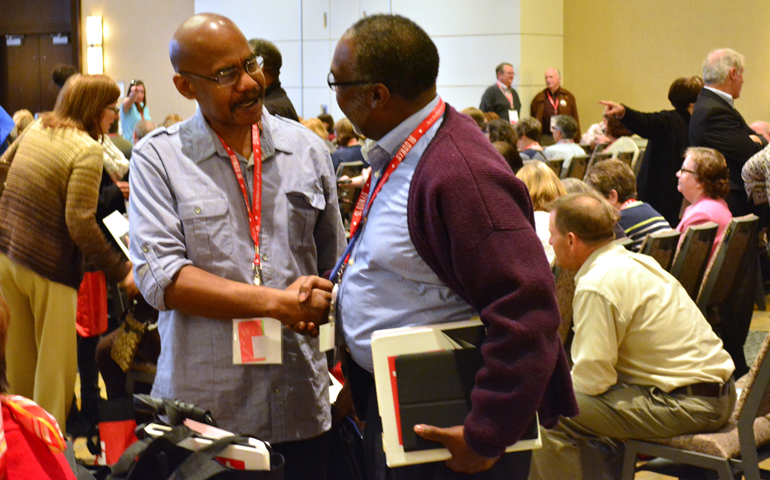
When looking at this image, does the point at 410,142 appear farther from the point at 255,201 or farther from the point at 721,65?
the point at 721,65

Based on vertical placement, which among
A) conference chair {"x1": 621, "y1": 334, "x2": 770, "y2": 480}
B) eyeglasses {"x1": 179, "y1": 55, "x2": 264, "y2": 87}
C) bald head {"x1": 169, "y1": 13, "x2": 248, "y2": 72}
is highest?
bald head {"x1": 169, "y1": 13, "x2": 248, "y2": 72}

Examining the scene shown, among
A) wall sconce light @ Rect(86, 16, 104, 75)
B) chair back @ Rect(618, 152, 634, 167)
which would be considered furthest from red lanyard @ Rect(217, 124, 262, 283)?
wall sconce light @ Rect(86, 16, 104, 75)

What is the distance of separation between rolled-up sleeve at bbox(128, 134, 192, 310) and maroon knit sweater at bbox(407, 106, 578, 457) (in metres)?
0.58

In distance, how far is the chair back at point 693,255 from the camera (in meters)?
3.40

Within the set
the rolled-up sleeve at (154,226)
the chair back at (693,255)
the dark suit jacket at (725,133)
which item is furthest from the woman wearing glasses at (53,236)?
the dark suit jacket at (725,133)

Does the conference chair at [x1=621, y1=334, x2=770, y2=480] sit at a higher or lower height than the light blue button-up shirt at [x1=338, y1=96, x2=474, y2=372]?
lower

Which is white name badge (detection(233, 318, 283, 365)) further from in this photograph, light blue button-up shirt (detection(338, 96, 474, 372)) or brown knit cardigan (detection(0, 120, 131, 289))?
brown knit cardigan (detection(0, 120, 131, 289))

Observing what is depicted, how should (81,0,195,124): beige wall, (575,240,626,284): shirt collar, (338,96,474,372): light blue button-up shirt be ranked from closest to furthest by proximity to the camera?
(338,96,474,372): light blue button-up shirt, (575,240,626,284): shirt collar, (81,0,195,124): beige wall

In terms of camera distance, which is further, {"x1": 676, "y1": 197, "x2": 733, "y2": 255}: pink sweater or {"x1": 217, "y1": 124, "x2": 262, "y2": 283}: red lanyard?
{"x1": 676, "y1": 197, "x2": 733, "y2": 255}: pink sweater

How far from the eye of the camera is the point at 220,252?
169 centimetres

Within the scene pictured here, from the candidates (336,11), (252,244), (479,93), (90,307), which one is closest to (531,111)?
(479,93)

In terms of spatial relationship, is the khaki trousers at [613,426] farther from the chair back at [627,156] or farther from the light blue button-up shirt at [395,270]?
the chair back at [627,156]

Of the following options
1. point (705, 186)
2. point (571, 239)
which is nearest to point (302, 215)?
point (571, 239)

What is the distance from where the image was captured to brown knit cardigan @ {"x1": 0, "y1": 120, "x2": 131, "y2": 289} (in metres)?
2.99
